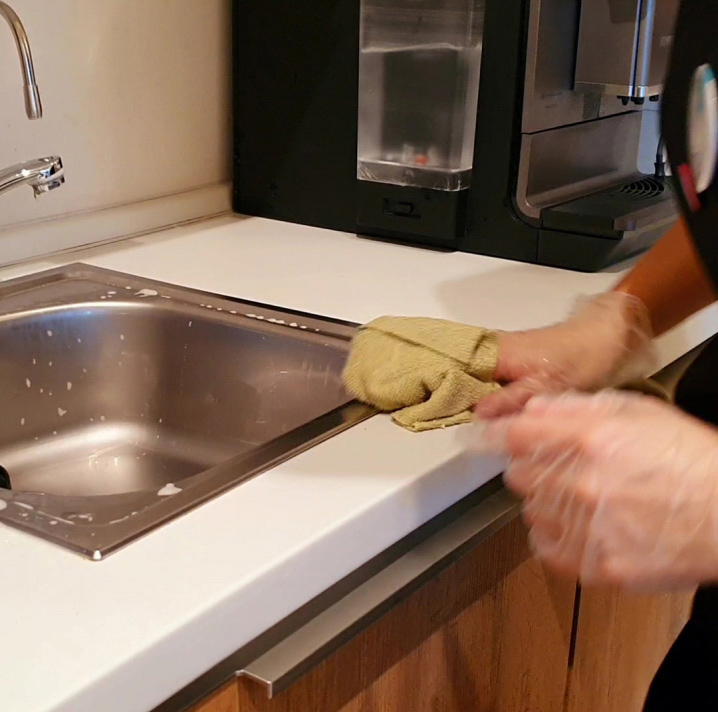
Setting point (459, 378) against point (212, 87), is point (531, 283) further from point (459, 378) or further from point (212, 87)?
point (212, 87)

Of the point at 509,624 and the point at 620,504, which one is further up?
→ the point at 620,504

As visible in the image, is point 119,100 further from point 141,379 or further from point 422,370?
point 422,370

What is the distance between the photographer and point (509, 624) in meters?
0.81

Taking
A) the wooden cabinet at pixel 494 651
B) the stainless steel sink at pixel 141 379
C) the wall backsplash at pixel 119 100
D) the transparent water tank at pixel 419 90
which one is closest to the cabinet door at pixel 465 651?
the wooden cabinet at pixel 494 651

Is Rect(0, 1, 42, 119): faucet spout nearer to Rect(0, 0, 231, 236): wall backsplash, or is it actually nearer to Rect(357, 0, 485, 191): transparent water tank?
Rect(0, 0, 231, 236): wall backsplash

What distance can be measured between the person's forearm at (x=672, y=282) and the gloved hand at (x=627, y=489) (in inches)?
12.0

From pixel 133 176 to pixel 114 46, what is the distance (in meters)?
0.16

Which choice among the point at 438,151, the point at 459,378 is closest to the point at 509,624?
the point at 459,378

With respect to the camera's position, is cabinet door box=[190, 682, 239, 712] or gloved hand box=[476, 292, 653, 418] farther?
gloved hand box=[476, 292, 653, 418]

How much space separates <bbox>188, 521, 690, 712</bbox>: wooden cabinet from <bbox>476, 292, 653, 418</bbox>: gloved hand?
124mm

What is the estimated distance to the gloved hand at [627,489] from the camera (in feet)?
1.69

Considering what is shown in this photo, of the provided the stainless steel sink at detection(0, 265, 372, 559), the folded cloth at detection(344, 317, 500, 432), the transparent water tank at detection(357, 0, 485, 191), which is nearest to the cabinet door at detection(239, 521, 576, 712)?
the folded cloth at detection(344, 317, 500, 432)

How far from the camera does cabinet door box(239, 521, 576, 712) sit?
63cm

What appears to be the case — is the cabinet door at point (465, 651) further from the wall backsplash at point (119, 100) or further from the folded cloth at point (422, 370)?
the wall backsplash at point (119, 100)
